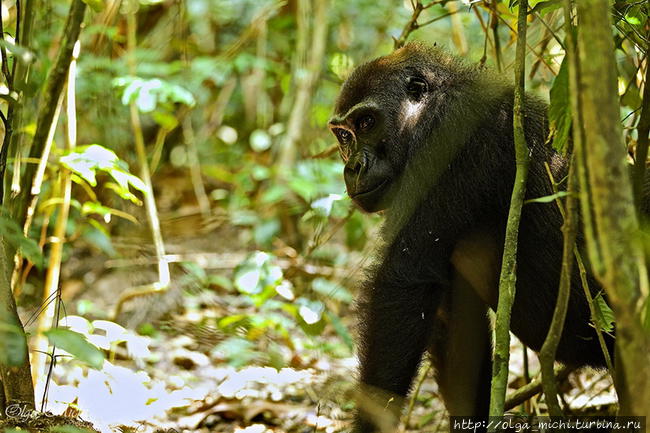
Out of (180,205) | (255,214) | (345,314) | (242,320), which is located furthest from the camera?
(180,205)

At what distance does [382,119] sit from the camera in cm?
430

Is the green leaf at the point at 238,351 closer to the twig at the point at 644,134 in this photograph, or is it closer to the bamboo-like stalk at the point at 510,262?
the bamboo-like stalk at the point at 510,262

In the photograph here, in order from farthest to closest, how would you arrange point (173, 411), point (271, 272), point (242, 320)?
point (271, 272) → point (242, 320) → point (173, 411)

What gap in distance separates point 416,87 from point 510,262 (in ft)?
5.58

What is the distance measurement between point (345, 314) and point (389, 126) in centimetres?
339

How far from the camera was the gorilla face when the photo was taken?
4133mm

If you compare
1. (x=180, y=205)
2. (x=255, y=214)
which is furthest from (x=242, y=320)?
(x=180, y=205)

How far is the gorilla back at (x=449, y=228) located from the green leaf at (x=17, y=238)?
175 centimetres

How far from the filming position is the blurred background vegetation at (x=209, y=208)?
4.08 meters

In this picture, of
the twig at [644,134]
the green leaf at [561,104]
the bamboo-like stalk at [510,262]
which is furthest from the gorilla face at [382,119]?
the twig at [644,134]

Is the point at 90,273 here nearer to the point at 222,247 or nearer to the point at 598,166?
the point at 222,247

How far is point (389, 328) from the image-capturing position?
12.5 ft

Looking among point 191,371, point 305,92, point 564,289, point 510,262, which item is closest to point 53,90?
point 191,371

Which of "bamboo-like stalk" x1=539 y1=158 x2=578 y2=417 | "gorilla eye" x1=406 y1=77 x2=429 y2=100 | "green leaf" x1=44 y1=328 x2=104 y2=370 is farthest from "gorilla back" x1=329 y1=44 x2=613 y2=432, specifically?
"green leaf" x1=44 y1=328 x2=104 y2=370
